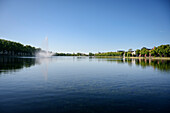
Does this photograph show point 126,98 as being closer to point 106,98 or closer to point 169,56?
point 106,98

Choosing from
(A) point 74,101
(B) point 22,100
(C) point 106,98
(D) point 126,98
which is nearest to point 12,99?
(B) point 22,100

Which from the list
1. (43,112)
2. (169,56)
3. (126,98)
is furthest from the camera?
(169,56)

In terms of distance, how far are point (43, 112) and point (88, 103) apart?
4.10 metres

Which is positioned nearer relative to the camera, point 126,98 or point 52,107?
point 52,107

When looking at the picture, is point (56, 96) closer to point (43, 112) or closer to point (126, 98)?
point (43, 112)

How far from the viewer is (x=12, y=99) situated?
12531mm

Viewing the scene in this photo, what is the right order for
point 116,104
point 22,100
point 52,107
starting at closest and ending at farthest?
point 52,107, point 116,104, point 22,100

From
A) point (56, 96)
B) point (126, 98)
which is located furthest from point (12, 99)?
point (126, 98)

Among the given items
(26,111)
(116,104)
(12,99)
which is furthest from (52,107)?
(116,104)

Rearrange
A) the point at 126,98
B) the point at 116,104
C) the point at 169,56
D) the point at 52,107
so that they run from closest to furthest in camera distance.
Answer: the point at 52,107
the point at 116,104
the point at 126,98
the point at 169,56

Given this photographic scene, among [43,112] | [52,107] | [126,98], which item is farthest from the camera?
[126,98]

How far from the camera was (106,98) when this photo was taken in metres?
12.9

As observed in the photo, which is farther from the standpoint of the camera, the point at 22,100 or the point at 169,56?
the point at 169,56

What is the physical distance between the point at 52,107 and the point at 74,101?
89.8 inches
